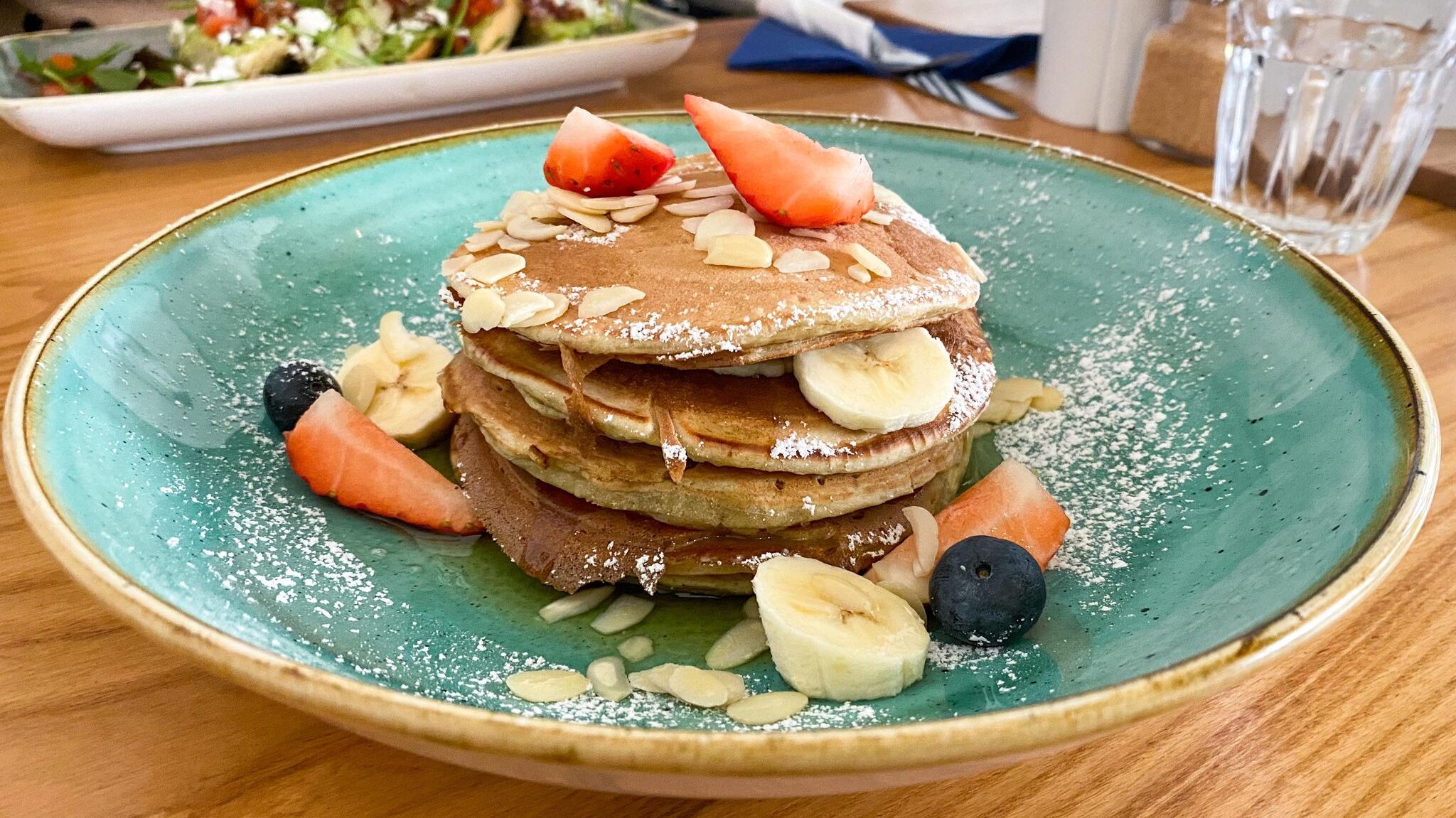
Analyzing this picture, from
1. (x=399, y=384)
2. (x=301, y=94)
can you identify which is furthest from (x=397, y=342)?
(x=301, y=94)

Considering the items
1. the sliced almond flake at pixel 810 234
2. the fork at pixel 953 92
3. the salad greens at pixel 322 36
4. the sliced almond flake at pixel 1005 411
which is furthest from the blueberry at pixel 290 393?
the fork at pixel 953 92

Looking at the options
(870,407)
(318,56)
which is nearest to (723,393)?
(870,407)

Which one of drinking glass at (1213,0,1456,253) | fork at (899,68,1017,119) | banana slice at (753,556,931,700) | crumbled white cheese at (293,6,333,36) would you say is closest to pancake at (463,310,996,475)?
banana slice at (753,556,931,700)

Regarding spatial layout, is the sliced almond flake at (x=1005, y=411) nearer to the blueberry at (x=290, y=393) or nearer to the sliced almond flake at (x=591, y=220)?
the sliced almond flake at (x=591, y=220)

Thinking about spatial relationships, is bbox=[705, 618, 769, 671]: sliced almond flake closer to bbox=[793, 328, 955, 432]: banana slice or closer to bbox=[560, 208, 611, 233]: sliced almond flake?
bbox=[793, 328, 955, 432]: banana slice

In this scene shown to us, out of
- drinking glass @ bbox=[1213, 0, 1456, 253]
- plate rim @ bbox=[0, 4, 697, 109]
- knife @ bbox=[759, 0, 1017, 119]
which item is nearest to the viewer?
drinking glass @ bbox=[1213, 0, 1456, 253]

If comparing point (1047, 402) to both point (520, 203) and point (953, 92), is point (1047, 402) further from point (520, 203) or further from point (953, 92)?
point (953, 92)
